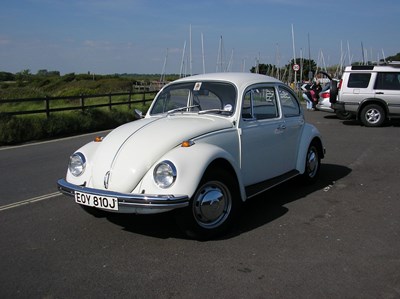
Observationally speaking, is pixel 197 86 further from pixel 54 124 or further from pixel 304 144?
pixel 54 124

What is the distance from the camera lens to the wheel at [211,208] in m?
4.43

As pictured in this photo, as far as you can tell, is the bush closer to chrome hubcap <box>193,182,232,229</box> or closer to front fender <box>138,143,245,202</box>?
front fender <box>138,143,245,202</box>

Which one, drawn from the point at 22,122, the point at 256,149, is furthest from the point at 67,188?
the point at 22,122

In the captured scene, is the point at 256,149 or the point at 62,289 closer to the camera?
the point at 62,289

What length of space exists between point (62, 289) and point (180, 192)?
1.36 m

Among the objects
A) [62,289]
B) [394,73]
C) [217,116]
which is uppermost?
[394,73]

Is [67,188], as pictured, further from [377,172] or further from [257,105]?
[377,172]

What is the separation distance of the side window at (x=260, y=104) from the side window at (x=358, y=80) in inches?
396

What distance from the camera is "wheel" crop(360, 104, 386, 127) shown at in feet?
49.4

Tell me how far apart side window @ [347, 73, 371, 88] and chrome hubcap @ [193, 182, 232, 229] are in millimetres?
11863

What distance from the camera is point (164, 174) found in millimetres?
4344

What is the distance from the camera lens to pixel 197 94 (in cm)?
589

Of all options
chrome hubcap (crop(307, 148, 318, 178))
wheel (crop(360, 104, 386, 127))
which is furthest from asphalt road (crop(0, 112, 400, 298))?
wheel (crop(360, 104, 386, 127))

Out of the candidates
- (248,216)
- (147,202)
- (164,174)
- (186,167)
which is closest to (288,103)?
→ (248,216)
